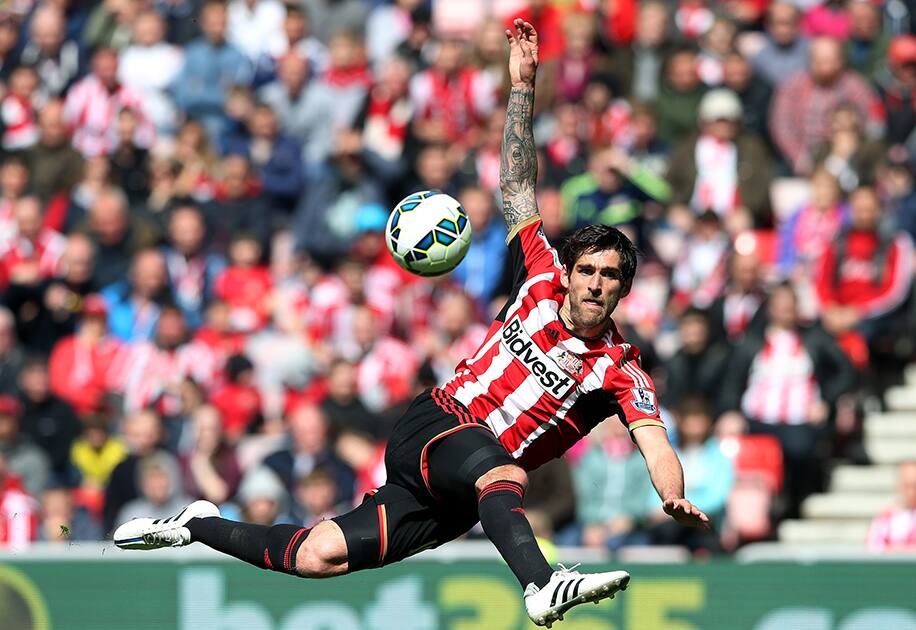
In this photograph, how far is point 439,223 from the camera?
9742 mm

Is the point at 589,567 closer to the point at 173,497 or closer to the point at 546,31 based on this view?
the point at 173,497

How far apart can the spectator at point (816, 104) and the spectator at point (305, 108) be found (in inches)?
162

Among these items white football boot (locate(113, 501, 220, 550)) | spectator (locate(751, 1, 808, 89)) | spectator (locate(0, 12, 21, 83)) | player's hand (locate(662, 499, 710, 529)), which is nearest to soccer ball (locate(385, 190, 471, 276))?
white football boot (locate(113, 501, 220, 550))

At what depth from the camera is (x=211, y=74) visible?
18.4 meters

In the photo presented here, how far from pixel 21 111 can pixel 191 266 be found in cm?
326

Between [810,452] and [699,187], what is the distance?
2873mm

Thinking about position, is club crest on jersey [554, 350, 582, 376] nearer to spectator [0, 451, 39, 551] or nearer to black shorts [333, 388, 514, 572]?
black shorts [333, 388, 514, 572]

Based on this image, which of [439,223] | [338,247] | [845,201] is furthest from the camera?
[338,247]

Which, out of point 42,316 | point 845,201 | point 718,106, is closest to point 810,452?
point 845,201

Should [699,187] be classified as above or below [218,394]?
above

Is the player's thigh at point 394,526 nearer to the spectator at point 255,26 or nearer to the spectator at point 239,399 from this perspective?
the spectator at point 239,399

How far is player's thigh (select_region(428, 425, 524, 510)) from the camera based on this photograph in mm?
8930

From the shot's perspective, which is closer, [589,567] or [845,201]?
[589,567]

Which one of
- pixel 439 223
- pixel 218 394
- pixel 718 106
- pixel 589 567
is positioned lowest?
pixel 589 567
